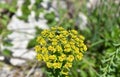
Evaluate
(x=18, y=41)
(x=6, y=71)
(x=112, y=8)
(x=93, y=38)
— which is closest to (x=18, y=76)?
(x=6, y=71)

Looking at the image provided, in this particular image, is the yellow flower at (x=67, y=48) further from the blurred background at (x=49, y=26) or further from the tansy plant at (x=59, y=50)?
the blurred background at (x=49, y=26)

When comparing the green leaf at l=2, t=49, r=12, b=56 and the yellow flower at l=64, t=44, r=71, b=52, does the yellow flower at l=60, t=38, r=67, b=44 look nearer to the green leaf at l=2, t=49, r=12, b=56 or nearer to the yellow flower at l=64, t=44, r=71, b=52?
the yellow flower at l=64, t=44, r=71, b=52

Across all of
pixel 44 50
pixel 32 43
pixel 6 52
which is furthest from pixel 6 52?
pixel 44 50

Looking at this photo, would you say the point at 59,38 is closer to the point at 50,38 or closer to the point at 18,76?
the point at 50,38

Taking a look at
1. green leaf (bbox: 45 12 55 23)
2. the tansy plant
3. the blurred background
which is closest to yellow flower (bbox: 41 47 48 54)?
the tansy plant

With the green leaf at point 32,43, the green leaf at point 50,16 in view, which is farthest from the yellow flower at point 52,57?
the green leaf at point 50,16
